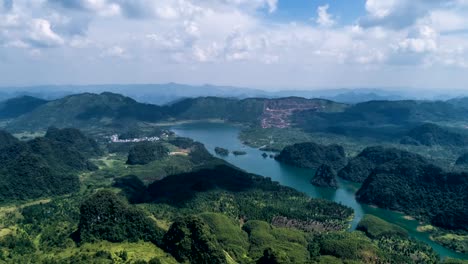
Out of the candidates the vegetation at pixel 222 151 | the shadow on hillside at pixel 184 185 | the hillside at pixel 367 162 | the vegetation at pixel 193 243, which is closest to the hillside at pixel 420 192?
the hillside at pixel 367 162

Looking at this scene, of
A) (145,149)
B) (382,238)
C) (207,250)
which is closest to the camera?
(207,250)

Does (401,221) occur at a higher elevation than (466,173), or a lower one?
lower

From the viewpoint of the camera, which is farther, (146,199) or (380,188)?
(380,188)

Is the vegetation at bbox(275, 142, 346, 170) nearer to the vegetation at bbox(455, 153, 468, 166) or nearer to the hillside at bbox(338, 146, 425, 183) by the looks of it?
the hillside at bbox(338, 146, 425, 183)


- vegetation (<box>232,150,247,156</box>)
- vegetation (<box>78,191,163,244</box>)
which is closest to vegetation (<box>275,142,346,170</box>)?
vegetation (<box>232,150,247,156</box>)

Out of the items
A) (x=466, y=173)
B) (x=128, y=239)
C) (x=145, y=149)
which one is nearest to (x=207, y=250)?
(x=128, y=239)

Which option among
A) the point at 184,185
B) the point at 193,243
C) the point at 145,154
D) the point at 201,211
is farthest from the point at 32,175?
the point at 193,243

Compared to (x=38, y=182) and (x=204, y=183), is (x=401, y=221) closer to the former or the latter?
(x=204, y=183)
